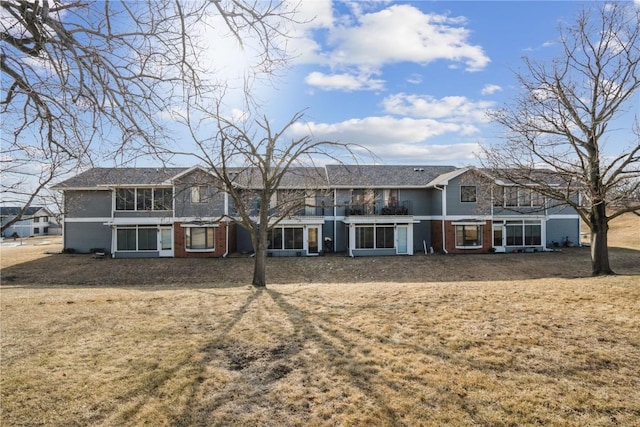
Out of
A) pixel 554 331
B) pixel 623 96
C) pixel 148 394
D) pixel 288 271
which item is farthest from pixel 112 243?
pixel 623 96

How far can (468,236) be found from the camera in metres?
28.3

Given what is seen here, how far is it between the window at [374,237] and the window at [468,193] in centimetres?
565

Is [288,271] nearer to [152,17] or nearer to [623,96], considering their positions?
[623,96]

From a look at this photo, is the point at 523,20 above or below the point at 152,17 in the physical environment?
above

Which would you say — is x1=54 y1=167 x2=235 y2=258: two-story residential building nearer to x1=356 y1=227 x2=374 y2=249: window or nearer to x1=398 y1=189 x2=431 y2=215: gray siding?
x1=356 y1=227 x2=374 y2=249: window

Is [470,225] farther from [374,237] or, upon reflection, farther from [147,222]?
[147,222]

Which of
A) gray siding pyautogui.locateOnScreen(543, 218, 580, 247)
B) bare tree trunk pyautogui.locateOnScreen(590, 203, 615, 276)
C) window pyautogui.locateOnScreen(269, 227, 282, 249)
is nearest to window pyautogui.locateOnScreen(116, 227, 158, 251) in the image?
window pyautogui.locateOnScreen(269, 227, 282, 249)

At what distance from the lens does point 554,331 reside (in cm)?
720

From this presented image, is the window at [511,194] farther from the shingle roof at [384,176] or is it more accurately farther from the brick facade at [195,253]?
the brick facade at [195,253]

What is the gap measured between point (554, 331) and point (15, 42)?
369 inches

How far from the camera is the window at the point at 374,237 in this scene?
28141 millimetres

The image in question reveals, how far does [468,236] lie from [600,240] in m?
12.3

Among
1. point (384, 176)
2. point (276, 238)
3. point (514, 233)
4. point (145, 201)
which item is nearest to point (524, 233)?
point (514, 233)

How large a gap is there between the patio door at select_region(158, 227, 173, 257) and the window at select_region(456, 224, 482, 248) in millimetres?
20508
